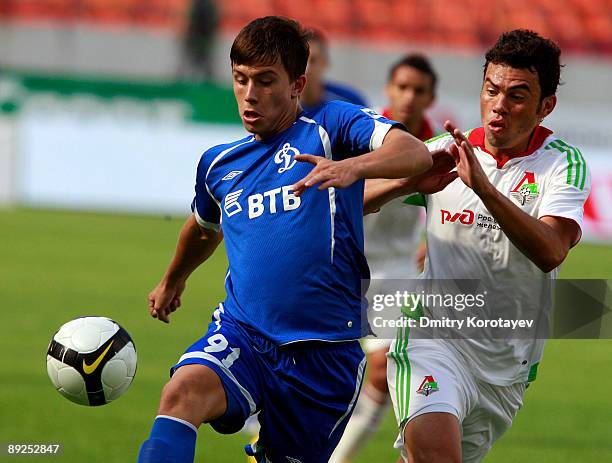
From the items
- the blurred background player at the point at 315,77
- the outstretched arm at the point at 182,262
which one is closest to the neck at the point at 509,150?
the outstretched arm at the point at 182,262

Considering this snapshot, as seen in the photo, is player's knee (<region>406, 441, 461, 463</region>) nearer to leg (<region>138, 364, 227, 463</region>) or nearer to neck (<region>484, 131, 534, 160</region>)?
leg (<region>138, 364, 227, 463</region>)

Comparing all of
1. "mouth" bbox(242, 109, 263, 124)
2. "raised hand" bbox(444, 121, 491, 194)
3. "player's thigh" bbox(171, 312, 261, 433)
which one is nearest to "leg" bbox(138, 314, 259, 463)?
"player's thigh" bbox(171, 312, 261, 433)

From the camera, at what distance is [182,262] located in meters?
5.11

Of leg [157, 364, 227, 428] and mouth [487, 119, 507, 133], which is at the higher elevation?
mouth [487, 119, 507, 133]

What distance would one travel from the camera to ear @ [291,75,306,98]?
182 inches

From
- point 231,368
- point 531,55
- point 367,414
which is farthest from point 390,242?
point 231,368

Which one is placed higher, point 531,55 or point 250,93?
point 531,55

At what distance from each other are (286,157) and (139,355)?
5.04 m

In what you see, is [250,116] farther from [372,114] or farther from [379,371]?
[379,371]

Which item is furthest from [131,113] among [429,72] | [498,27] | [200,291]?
[429,72]

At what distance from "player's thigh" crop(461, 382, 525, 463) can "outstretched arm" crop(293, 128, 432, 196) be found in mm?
1192

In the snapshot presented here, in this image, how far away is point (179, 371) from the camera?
4.22 meters

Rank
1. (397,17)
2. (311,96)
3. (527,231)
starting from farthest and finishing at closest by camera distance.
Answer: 1. (397,17)
2. (311,96)
3. (527,231)

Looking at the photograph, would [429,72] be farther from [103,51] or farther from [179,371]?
[103,51]
